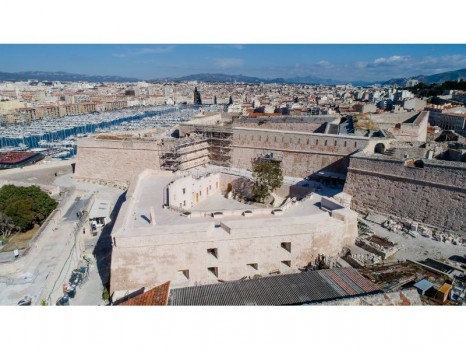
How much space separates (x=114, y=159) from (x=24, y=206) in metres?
6.47

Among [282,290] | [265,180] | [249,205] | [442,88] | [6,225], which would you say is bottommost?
[6,225]

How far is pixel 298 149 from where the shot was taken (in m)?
17.9

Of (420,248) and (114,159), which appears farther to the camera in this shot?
(114,159)

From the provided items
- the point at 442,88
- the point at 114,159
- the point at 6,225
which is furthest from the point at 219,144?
the point at 442,88

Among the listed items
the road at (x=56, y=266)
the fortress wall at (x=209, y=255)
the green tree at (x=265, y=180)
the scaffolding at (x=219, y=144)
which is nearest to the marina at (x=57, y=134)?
the scaffolding at (x=219, y=144)

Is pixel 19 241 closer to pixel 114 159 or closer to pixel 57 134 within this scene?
pixel 114 159

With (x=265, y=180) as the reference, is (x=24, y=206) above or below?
below

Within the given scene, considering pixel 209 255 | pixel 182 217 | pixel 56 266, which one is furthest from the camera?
pixel 182 217

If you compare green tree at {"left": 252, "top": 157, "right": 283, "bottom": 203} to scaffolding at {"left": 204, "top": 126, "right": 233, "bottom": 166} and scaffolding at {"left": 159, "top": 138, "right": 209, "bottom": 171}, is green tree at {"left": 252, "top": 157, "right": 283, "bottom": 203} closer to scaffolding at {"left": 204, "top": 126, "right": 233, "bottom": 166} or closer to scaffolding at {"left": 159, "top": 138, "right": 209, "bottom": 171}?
scaffolding at {"left": 204, "top": 126, "right": 233, "bottom": 166}

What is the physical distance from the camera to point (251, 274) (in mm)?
10367

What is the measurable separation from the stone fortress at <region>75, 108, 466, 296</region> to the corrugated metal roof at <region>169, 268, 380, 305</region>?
5.59 ft

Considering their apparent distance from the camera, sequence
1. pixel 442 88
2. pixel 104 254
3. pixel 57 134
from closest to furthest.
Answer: pixel 104 254
pixel 442 88
pixel 57 134

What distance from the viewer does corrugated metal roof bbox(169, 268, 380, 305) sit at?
25.1 feet

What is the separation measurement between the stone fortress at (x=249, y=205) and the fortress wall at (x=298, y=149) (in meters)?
0.05
